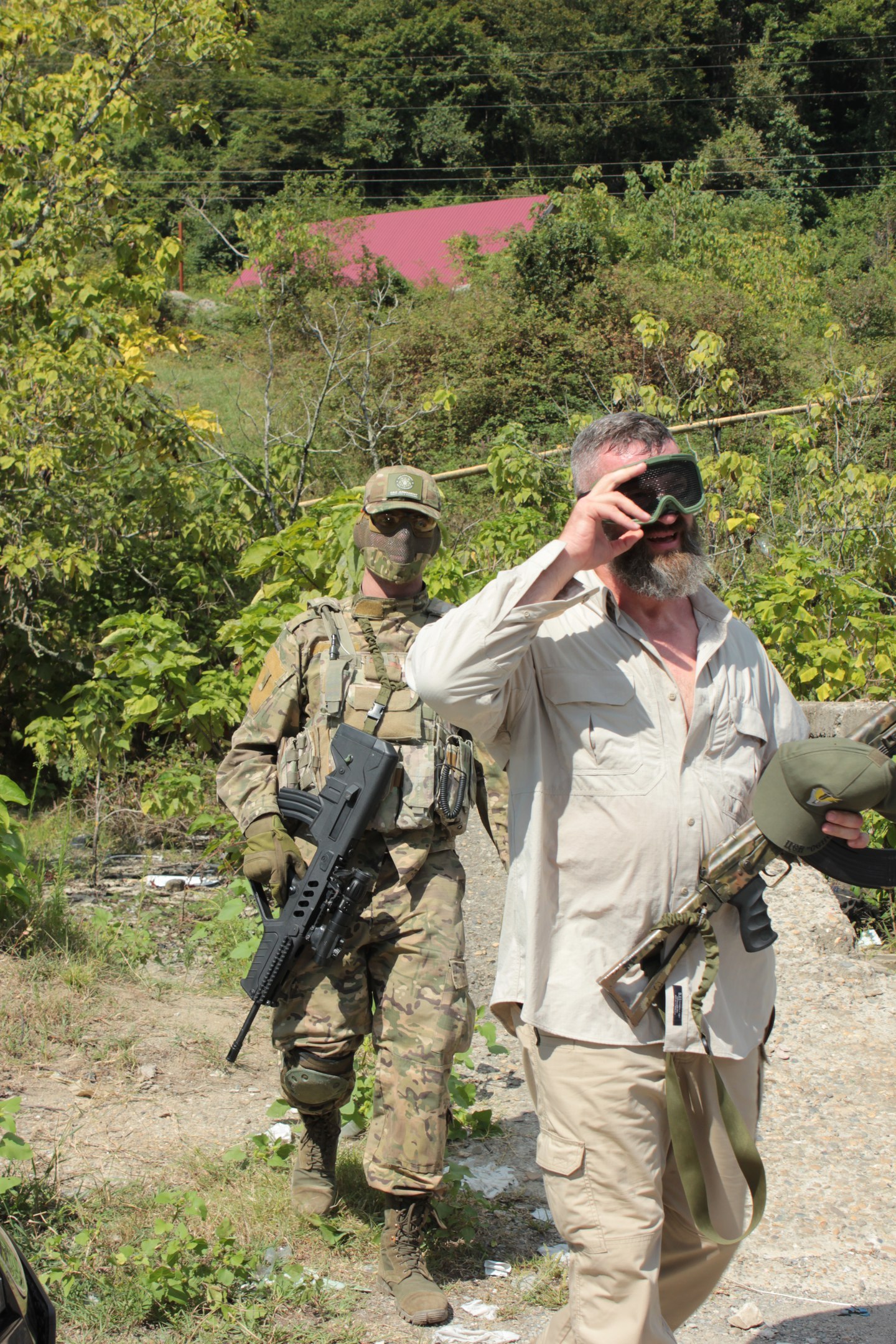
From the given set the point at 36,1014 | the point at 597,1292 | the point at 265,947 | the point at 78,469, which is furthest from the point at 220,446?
the point at 597,1292

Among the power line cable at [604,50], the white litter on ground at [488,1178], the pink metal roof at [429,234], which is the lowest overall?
the white litter on ground at [488,1178]

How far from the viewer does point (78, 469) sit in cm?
728

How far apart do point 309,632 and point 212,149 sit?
37.3m

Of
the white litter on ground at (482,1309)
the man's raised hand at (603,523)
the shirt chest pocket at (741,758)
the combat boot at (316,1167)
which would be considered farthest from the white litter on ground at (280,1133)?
the man's raised hand at (603,523)

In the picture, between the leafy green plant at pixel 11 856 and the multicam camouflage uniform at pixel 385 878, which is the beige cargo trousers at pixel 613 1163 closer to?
the multicam camouflage uniform at pixel 385 878

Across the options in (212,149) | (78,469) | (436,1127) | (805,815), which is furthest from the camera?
(212,149)

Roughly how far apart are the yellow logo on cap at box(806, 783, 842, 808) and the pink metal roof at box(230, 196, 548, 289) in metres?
23.3

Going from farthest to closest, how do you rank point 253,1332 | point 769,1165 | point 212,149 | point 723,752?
point 212,149 < point 769,1165 < point 253,1332 < point 723,752

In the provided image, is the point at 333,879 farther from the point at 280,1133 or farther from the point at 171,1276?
the point at 280,1133

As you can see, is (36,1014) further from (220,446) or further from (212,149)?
(212,149)

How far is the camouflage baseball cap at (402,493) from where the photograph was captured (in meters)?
3.34

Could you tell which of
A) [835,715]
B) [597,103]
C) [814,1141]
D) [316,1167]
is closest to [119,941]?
[316,1167]

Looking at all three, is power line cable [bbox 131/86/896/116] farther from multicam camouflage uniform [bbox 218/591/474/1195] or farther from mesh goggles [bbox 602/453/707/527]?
mesh goggles [bbox 602/453/707/527]

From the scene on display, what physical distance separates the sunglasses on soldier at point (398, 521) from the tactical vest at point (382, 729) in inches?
11.6
